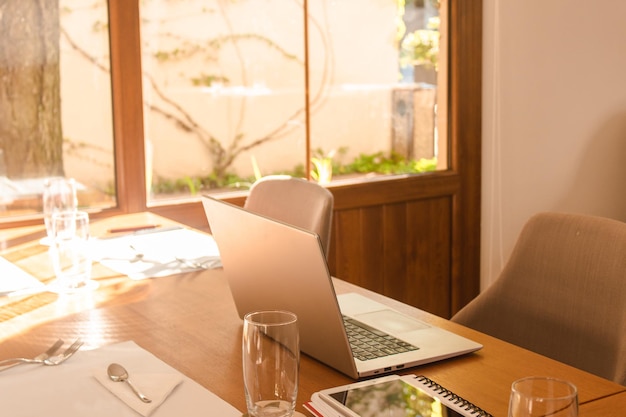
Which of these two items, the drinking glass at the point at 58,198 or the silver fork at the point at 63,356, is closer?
the silver fork at the point at 63,356

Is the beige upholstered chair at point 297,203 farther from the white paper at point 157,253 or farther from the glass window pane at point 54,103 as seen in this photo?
the glass window pane at point 54,103

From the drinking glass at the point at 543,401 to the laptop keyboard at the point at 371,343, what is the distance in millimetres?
455

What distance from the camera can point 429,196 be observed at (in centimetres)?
377

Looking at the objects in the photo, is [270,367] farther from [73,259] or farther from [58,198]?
[58,198]

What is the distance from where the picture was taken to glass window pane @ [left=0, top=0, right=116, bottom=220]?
2.80 meters

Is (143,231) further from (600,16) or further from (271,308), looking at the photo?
(600,16)

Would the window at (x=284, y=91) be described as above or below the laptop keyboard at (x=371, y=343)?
above

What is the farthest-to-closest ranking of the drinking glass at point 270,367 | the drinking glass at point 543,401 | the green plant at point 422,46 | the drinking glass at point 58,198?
the green plant at point 422,46
the drinking glass at point 58,198
the drinking glass at point 270,367
the drinking glass at point 543,401

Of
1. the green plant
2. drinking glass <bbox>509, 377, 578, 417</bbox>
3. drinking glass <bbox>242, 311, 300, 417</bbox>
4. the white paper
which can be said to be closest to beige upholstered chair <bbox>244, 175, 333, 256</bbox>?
the white paper

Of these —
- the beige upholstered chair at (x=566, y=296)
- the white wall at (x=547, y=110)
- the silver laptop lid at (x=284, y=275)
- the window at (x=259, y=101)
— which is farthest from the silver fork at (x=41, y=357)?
the white wall at (x=547, y=110)

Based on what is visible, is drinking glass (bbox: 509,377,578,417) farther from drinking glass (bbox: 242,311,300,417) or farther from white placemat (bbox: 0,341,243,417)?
white placemat (bbox: 0,341,243,417)

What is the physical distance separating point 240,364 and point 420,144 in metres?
2.51

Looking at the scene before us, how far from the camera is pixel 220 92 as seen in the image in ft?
10.6

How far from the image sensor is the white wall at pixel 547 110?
3.86 meters
